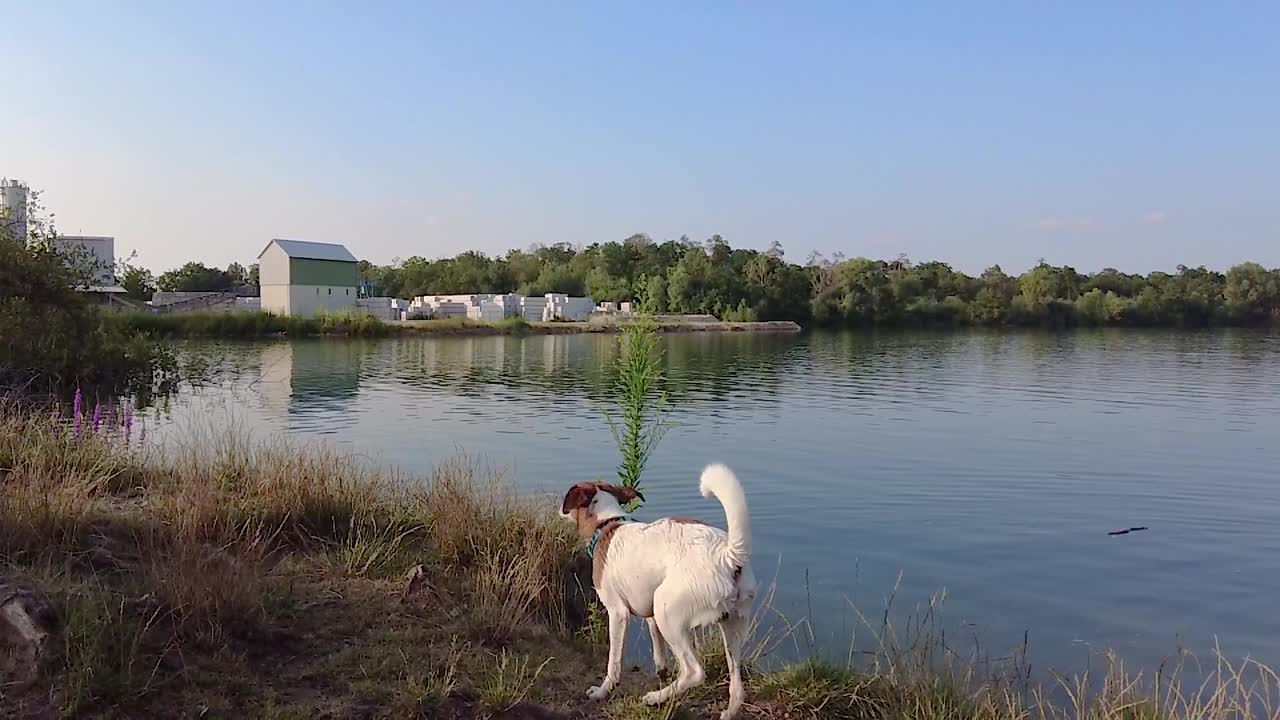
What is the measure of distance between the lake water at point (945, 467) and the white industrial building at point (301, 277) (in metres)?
34.0

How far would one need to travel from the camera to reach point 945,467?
16547 mm

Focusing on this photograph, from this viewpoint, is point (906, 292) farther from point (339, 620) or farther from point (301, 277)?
point (339, 620)

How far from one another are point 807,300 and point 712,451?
99.7 m

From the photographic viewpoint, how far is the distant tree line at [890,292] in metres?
111

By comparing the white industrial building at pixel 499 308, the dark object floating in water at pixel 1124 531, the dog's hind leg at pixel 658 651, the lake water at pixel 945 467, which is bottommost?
the dark object floating in water at pixel 1124 531

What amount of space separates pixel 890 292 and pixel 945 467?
339 ft

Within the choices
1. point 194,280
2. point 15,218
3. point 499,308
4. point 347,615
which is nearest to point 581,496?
point 347,615

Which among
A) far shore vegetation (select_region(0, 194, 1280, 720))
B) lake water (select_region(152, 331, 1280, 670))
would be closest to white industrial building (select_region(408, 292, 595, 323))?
lake water (select_region(152, 331, 1280, 670))

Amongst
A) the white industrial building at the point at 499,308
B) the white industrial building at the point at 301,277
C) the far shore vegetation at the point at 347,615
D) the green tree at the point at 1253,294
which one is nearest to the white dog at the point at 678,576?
the far shore vegetation at the point at 347,615

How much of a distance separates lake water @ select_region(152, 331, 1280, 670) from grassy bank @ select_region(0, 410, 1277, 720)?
5.51 ft

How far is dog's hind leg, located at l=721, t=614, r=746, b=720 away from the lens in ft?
14.5

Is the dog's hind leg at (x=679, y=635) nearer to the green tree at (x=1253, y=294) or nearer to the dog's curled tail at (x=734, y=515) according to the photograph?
the dog's curled tail at (x=734, y=515)

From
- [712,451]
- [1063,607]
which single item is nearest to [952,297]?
[712,451]

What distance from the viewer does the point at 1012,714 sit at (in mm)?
4477
